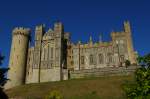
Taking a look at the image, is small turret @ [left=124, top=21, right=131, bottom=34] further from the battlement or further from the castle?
the battlement

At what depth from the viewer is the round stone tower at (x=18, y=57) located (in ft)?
249

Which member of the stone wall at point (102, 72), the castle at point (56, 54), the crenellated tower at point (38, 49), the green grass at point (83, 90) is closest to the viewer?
the green grass at point (83, 90)

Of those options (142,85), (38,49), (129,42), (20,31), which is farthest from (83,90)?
(142,85)

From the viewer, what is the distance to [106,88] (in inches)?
2104

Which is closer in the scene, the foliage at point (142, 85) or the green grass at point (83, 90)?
the foliage at point (142, 85)

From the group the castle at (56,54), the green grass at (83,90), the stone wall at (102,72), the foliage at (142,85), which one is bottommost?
the green grass at (83,90)

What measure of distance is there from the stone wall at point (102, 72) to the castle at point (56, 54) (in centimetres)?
278

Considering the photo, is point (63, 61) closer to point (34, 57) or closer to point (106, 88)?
point (34, 57)

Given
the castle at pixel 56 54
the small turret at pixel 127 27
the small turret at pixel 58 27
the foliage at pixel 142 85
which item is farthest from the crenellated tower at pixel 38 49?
the foliage at pixel 142 85

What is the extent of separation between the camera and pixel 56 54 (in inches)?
3007

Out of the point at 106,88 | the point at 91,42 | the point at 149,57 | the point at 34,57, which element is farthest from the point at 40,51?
the point at 149,57

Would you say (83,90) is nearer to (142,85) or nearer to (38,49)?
(38,49)

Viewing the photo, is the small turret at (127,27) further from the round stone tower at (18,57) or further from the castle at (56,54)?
the round stone tower at (18,57)

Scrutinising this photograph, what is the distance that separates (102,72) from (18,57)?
2709 centimetres
